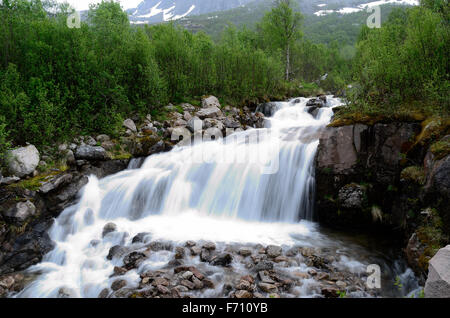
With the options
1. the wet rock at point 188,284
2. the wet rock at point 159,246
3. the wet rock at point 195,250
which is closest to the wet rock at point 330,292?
the wet rock at point 188,284

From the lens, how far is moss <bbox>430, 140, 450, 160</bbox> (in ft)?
23.0

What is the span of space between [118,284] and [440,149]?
8.63 meters

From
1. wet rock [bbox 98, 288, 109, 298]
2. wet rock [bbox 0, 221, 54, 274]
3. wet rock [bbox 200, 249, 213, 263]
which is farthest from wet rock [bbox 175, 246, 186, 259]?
wet rock [bbox 0, 221, 54, 274]

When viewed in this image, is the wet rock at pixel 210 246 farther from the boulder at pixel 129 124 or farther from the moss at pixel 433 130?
the boulder at pixel 129 124

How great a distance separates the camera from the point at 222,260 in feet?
23.9

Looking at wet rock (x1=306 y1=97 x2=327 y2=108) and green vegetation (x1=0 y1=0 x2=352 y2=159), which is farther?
wet rock (x1=306 y1=97 x2=327 y2=108)

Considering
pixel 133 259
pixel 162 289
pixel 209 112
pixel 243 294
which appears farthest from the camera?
pixel 209 112

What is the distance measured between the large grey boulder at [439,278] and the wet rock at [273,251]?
3.84 metres

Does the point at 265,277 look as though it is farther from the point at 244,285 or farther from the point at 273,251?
the point at 273,251

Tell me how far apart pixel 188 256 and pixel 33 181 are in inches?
231

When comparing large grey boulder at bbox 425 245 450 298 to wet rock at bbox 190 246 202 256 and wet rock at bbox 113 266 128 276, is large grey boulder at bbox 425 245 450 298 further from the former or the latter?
wet rock at bbox 113 266 128 276

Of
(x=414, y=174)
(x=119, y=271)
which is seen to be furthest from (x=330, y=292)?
(x=119, y=271)

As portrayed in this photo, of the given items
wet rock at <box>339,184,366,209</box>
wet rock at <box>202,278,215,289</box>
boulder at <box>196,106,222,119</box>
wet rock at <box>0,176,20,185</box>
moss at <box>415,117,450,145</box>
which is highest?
moss at <box>415,117,450,145</box>

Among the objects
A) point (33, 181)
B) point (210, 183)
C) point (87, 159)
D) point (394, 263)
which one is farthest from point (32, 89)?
point (394, 263)
